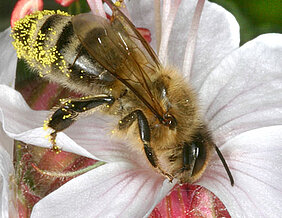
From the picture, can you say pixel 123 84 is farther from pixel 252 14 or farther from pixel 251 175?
pixel 252 14

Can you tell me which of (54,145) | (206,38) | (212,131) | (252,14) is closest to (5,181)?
(54,145)

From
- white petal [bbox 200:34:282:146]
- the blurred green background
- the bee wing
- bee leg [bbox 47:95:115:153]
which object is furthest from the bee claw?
the blurred green background

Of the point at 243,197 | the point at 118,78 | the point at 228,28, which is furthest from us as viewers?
the point at 228,28

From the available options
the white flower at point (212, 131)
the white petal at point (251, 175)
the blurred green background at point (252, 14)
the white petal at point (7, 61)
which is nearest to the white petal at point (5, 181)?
the white flower at point (212, 131)

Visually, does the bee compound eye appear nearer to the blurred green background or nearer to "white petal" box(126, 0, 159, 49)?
"white petal" box(126, 0, 159, 49)

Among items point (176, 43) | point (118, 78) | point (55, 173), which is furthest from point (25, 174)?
point (176, 43)

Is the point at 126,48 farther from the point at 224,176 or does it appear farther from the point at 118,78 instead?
the point at 224,176

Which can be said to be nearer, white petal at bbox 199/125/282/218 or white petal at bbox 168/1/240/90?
white petal at bbox 199/125/282/218
